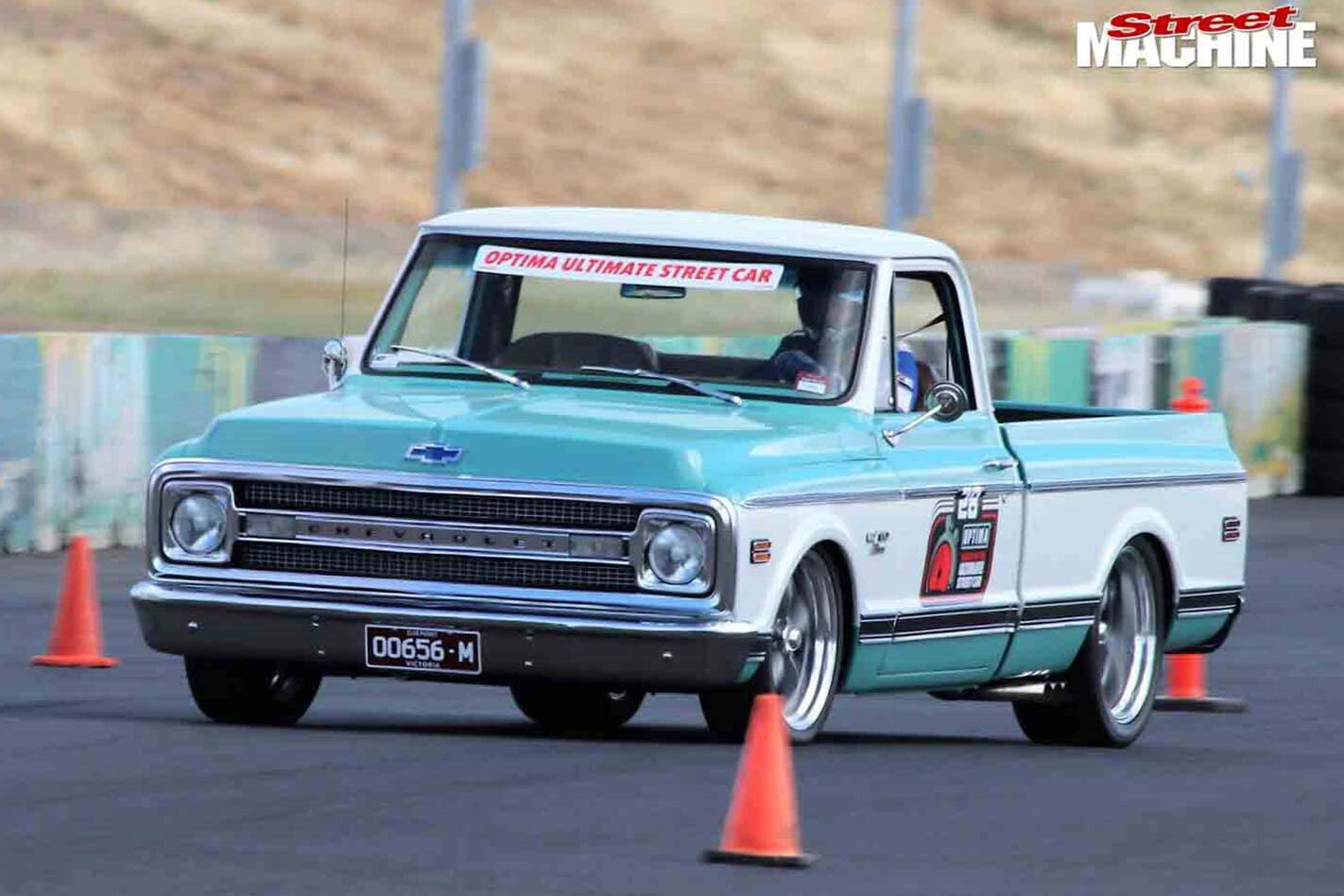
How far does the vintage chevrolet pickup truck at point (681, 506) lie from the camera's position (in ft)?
30.5

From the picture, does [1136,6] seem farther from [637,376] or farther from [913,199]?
[637,376]

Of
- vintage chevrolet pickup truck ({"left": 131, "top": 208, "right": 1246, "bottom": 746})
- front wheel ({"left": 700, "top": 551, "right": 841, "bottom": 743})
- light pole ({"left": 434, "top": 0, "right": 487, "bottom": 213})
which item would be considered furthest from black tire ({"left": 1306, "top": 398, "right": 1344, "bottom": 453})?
front wheel ({"left": 700, "top": 551, "right": 841, "bottom": 743})

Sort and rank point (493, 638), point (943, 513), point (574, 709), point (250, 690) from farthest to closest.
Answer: point (574, 709) → point (943, 513) → point (250, 690) → point (493, 638)

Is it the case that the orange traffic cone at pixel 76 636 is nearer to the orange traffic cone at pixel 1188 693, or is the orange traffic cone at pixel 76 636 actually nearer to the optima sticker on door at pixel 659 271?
the optima sticker on door at pixel 659 271

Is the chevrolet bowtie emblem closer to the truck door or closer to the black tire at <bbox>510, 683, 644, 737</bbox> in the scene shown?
the truck door

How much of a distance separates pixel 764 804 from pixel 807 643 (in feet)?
7.50

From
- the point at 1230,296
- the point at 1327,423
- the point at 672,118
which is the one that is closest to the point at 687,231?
the point at 1327,423

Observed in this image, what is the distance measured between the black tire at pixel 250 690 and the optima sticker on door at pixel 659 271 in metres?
1.52

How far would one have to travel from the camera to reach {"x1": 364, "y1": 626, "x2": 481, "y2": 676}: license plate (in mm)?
9320

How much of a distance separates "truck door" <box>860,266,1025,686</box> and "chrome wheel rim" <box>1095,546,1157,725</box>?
0.91 metres

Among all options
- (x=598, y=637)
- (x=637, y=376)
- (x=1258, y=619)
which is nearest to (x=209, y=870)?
(x=598, y=637)

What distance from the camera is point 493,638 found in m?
9.30

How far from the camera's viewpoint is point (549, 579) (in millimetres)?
9344

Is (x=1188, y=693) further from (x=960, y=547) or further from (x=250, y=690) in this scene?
(x=250, y=690)
